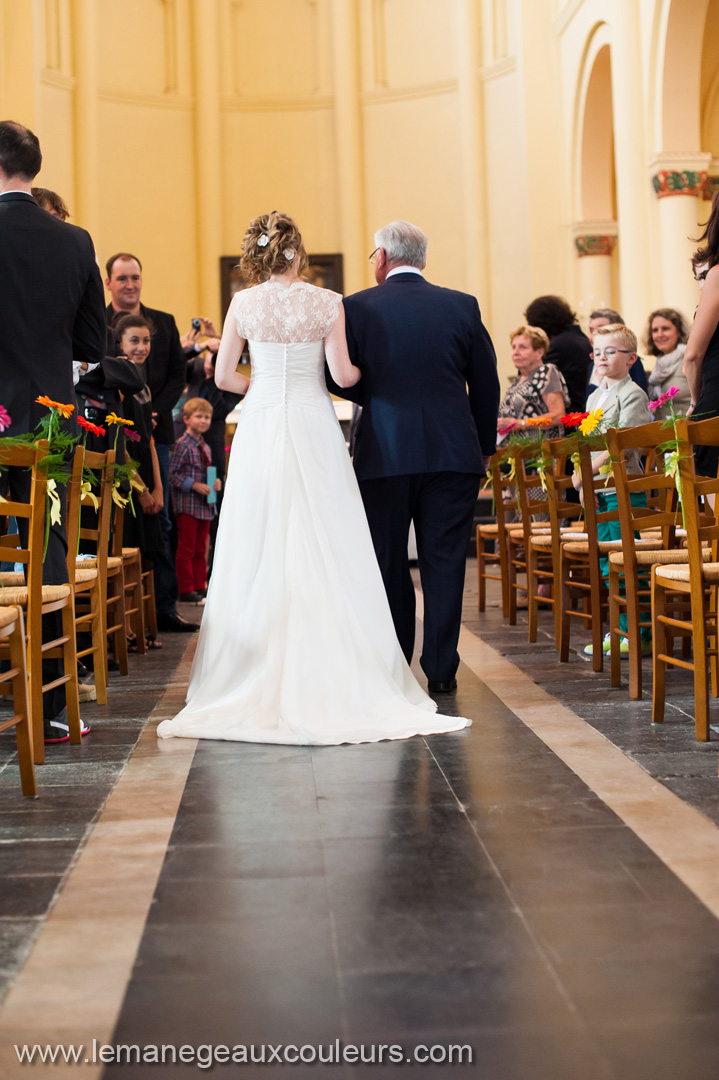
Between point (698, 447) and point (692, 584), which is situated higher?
point (698, 447)

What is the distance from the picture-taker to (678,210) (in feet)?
32.0

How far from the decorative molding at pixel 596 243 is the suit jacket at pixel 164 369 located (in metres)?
7.20

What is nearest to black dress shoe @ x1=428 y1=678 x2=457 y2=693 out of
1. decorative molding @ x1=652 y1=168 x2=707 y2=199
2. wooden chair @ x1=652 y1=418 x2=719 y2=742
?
wooden chair @ x1=652 y1=418 x2=719 y2=742

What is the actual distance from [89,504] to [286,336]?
1222 millimetres

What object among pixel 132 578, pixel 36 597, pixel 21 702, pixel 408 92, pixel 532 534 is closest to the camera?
pixel 21 702

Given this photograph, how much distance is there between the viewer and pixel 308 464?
12.5 feet

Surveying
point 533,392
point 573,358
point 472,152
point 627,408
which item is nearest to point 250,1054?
point 627,408

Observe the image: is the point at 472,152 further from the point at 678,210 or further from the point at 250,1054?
the point at 250,1054

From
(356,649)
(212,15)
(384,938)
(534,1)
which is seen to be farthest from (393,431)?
(212,15)

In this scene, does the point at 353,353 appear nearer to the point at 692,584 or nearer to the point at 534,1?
the point at 692,584

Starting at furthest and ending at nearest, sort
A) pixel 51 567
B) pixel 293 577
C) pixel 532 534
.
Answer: pixel 532 534 < pixel 293 577 < pixel 51 567

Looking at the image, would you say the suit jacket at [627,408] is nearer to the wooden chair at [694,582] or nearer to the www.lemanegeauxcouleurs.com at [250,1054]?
the wooden chair at [694,582]

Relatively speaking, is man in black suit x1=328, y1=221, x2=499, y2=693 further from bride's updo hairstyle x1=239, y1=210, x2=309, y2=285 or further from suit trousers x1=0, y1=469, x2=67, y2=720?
suit trousers x1=0, y1=469, x2=67, y2=720

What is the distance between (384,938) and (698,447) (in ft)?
8.42
